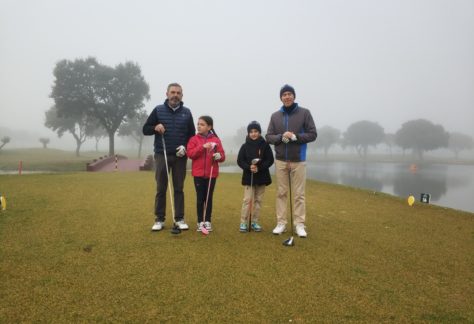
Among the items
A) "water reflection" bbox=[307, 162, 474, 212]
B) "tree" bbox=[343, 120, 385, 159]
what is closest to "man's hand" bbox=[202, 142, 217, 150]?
"water reflection" bbox=[307, 162, 474, 212]

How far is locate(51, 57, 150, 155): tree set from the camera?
37344mm

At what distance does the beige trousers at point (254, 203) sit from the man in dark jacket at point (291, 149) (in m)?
0.41

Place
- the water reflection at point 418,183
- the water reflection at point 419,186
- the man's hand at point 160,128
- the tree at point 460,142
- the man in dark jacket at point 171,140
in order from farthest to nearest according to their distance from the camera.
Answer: the tree at point 460,142 → the water reflection at point 419,186 → the water reflection at point 418,183 → the man in dark jacket at point 171,140 → the man's hand at point 160,128

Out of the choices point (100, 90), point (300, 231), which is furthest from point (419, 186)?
point (100, 90)

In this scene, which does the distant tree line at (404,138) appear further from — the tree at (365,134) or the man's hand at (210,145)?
the man's hand at (210,145)

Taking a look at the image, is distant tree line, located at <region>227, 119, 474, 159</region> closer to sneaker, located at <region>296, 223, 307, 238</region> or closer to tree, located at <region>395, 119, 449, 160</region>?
tree, located at <region>395, 119, 449, 160</region>

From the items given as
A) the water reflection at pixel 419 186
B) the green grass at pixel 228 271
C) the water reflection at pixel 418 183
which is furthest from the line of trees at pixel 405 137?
the green grass at pixel 228 271

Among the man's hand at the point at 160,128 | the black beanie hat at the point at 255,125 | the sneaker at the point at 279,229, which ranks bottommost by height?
the sneaker at the point at 279,229

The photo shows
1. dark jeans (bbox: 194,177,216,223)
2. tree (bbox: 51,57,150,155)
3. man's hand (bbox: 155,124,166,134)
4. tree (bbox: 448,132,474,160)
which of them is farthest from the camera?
tree (bbox: 448,132,474,160)

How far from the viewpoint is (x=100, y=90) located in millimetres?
38812

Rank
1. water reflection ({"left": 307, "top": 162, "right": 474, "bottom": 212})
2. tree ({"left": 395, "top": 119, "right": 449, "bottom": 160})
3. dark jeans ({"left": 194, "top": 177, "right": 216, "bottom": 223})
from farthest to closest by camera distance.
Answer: tree ({"left": 395, "top": 119, "right": 449, "bottom": 160})
water reflection ({"left": 307, "top": 162, "right": 474, "bottom": 212})
dark jeans ({"left": 194, "top": 177, "right": 216, "bottom": 223})

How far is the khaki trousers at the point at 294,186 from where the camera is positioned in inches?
225

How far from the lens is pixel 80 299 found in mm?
3184

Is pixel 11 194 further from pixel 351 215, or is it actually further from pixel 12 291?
pixel 351 215
